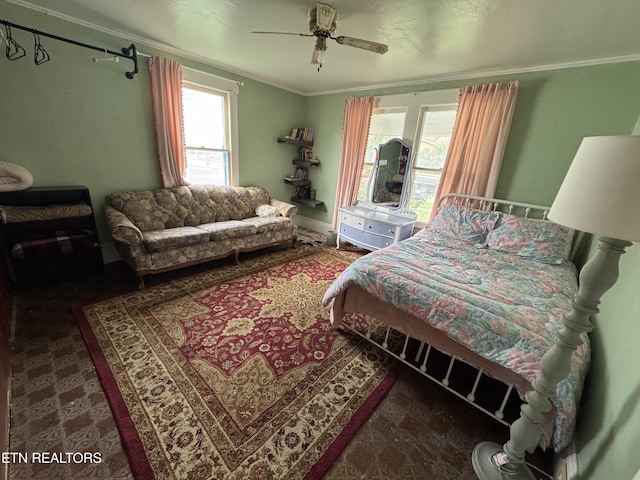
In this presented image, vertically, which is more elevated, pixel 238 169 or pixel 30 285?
pixel 238 169

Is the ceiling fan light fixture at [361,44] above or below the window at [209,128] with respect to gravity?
above

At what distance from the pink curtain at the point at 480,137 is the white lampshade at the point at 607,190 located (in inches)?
90.2

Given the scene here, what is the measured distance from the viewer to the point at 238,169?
3.81 metres

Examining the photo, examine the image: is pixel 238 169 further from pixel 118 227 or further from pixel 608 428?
pixel 608 428

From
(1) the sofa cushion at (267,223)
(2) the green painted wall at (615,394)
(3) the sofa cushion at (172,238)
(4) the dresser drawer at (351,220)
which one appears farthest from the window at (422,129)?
(3) the sofa cushion at (172,238)

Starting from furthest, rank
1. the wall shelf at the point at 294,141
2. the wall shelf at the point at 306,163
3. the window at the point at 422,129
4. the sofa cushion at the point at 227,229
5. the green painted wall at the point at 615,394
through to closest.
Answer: the wall shelf at the point at 306,163
the wall shelf at the point at 294,141
the window at the point at 422,129
the sofa cushion at the point at 227,229
the green painted wall at the point at 615,394

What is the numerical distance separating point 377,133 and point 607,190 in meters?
3.36

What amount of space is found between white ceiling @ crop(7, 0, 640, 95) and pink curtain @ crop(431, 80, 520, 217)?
0.80 feet

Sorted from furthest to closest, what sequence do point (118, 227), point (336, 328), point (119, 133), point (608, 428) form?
point (119, 133), point (118, 227), point (336, 328), point (608, 428)

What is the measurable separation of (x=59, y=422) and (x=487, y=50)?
391 cm

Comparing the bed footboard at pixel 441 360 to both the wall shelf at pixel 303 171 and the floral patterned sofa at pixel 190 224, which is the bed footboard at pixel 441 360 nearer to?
the floral patterned sofa at pixel 190 224

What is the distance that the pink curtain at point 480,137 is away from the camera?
2.62 meters

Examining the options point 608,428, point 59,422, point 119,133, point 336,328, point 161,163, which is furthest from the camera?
point 161,163

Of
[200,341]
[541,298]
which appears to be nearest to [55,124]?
[200,341]
